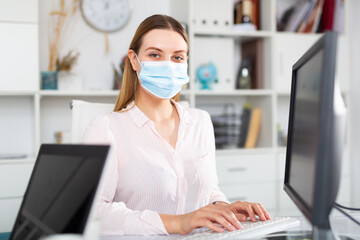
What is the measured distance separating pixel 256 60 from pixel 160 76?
162cm

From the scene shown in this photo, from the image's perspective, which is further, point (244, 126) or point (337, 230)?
point (244, 126)

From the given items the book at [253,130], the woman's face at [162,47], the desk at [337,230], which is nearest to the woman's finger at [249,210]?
the desk at [337,230]

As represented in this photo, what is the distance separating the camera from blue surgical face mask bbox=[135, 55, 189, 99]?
4.95ft

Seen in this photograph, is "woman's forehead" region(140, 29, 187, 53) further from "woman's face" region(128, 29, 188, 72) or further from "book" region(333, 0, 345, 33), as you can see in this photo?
Result: "book" region(333, 0, 345, 33)

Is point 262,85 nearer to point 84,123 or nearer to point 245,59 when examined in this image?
point 245,59

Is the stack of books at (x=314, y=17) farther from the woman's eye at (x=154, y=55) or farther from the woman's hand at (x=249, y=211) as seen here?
the woman's hand at (x=249, y=211)

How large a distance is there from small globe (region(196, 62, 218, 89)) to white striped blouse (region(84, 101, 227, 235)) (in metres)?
1.25

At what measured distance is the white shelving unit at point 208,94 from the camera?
237 cm

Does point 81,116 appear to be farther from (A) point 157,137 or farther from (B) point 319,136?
(B) point 319,136

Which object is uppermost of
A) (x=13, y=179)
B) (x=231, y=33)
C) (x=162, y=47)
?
(x=231, y=33)

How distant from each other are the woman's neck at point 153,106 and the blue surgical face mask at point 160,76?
0.03 m

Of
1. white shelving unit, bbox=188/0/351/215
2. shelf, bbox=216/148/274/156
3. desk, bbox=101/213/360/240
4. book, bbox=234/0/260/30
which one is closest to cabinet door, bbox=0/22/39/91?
white shelving unit, bbox=188/0/351/215

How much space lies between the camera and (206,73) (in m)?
2.72

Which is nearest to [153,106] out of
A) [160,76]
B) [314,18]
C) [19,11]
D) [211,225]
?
[160,76]
